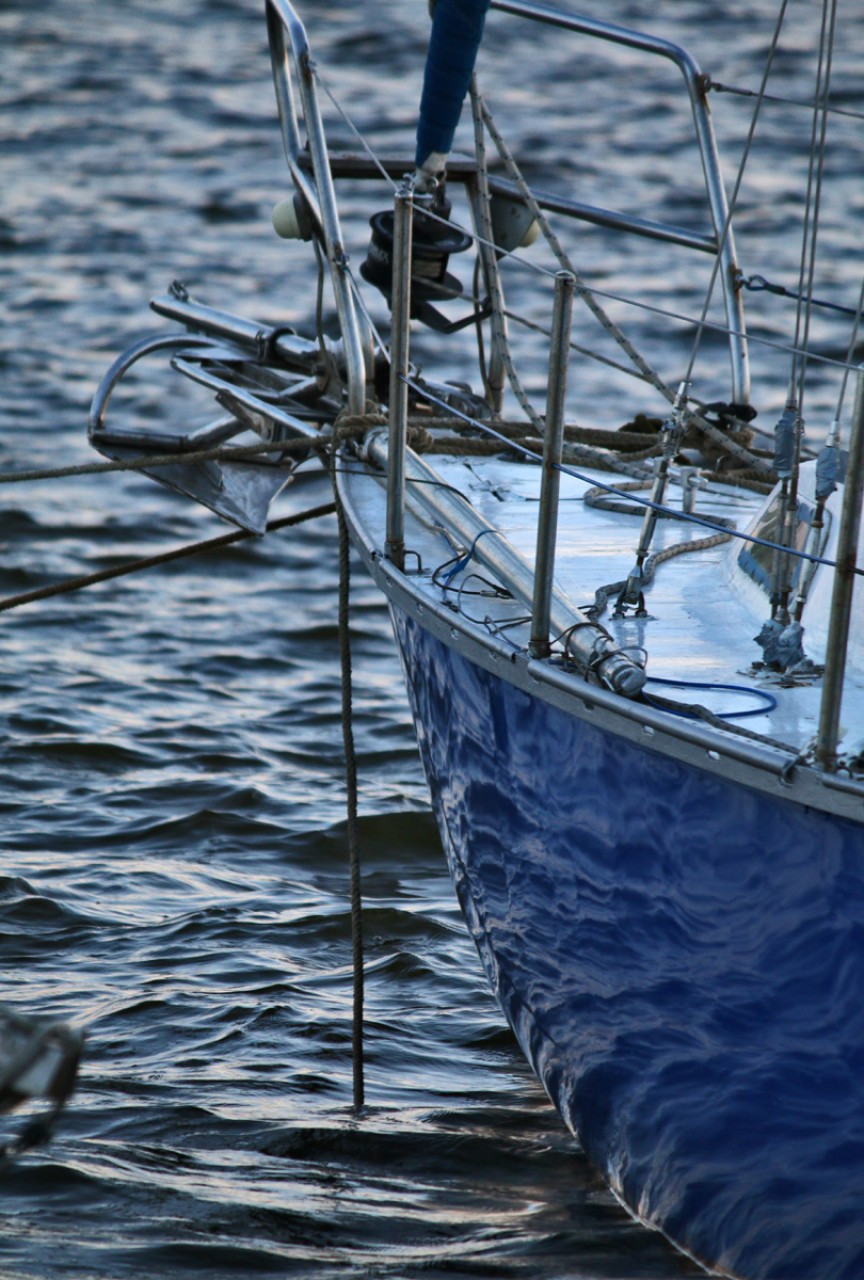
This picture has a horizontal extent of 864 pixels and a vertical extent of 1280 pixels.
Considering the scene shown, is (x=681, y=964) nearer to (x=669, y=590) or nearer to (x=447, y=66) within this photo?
(x=669, y=590)

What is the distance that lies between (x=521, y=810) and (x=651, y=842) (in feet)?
1.31

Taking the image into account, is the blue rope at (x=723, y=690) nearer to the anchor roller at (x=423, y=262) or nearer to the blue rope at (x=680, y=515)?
the blue rope at (x=680, y=515)

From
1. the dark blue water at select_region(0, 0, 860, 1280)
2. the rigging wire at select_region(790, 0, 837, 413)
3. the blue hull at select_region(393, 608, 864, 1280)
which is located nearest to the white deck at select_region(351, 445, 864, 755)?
the blue hull at select_region(393, 608, 864, 1280)

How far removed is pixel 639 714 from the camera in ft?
8.35

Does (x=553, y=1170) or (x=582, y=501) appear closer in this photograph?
(x=553, y=1170)

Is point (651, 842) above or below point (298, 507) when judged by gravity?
above

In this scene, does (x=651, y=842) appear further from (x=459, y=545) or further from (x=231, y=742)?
(x=231, y=742)

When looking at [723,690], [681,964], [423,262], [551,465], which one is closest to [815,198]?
[551,465]

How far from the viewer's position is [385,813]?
5.52 metres

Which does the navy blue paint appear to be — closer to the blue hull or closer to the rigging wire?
the rigging wire

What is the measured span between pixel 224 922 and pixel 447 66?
2.30m

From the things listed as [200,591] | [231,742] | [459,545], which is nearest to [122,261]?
[200,591]

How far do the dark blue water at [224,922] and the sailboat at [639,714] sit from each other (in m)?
0.40

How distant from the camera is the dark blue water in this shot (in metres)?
3.33
